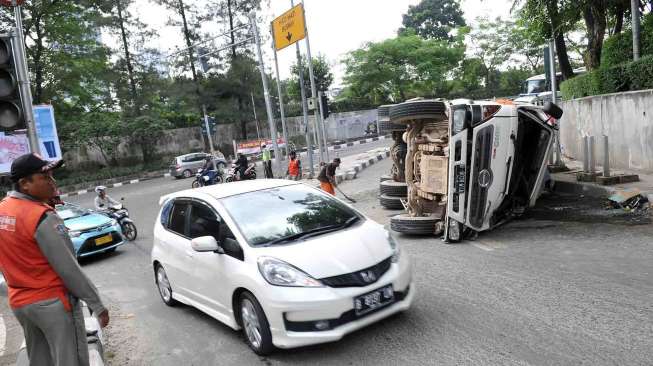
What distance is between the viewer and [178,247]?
605 centimetres

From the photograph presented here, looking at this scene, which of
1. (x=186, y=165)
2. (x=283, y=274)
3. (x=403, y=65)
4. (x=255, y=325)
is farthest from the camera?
(x=403, y=65)

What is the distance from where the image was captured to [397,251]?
16.8ft

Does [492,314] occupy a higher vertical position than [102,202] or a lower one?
lower

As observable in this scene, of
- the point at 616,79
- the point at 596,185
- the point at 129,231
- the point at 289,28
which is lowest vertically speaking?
the point at 129,231

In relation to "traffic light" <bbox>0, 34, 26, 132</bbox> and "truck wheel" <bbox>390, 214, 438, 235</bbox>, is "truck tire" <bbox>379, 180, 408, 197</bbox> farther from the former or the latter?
"traffic light" <bbox>0, 34, 26, 132</bbox>

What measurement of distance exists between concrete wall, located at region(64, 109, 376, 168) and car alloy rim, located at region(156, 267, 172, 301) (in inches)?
1243

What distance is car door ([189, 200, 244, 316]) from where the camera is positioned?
16.5 ft

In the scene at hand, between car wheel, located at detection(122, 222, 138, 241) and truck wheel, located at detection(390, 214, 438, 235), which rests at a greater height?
truck wheel, located at detection(390, 214, 438, 235)

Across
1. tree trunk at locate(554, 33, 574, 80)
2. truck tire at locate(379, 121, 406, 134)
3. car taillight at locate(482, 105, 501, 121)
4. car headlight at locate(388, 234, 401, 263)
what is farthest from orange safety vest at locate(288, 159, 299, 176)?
car headlight at locate(388, 234, 401, 263)

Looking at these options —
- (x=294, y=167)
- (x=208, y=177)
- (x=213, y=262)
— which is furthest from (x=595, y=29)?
(x=213, y=262)

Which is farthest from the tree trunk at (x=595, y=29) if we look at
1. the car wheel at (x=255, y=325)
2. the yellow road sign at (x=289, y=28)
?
the car wheel at (x=255, y=325)

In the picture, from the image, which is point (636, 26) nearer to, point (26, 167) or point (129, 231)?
point (129, 231)

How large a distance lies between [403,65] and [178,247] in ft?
133

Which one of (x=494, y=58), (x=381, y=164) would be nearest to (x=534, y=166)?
(x=381, y=164)
